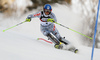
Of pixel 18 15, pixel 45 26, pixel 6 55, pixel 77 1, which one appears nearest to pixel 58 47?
pixel 45 26

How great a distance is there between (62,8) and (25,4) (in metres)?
1.66

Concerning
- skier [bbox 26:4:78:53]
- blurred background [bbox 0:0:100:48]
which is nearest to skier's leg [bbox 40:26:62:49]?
skier [bbox 26:4:78:53]

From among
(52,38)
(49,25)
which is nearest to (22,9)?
(49,25)

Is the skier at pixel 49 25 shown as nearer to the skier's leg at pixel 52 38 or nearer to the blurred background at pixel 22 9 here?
the skier's leg at pixel 52 38

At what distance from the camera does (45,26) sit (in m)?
2.76

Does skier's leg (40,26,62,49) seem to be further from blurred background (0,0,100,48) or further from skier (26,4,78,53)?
blurred background (0,0,100,48)

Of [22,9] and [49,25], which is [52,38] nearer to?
[49,25]

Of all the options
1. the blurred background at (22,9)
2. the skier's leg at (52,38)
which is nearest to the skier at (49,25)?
the skier's leg at (52,38)

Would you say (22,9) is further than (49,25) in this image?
Yes

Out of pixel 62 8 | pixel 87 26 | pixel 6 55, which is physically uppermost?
pixel 62 8

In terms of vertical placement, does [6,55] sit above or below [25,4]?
below

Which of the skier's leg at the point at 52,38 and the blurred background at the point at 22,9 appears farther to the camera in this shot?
the blurred background at the point at 22,9

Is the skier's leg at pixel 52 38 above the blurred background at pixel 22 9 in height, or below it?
below

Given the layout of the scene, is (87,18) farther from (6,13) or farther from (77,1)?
(6,13)
